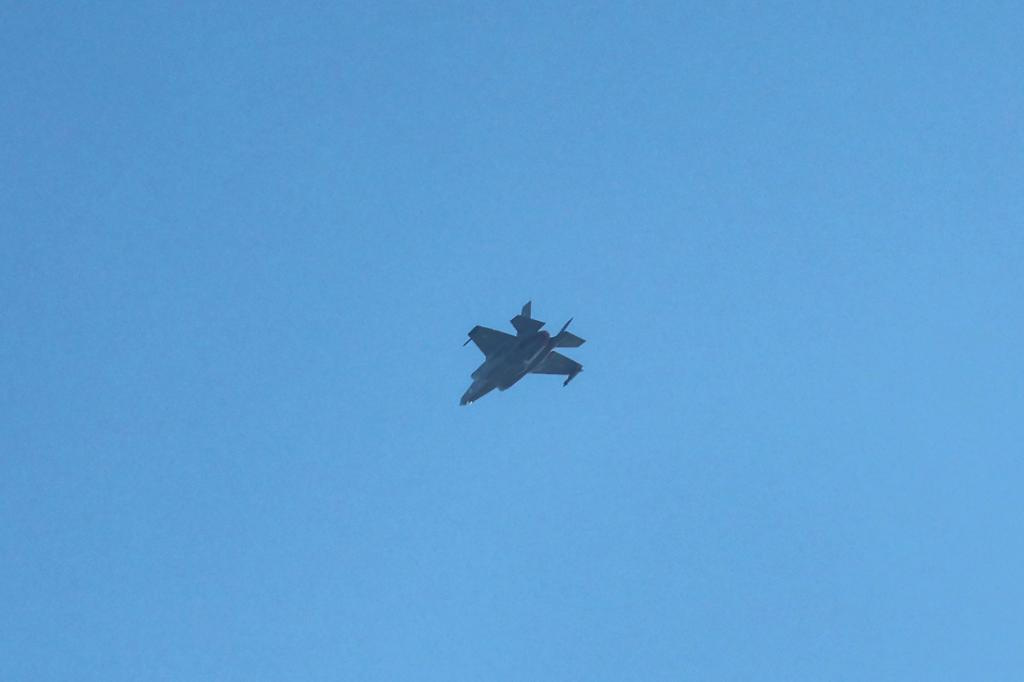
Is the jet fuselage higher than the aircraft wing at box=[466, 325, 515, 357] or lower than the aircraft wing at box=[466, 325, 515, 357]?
lower

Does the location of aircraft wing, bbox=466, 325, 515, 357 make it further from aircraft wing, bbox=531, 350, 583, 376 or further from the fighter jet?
aircraft wing, bbox=531, 350, 583, 376

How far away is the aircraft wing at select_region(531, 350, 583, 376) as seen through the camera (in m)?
80.3

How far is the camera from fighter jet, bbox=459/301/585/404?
75.8m

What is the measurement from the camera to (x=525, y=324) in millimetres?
75812

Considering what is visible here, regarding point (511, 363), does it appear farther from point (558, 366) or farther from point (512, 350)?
point (558, 366)

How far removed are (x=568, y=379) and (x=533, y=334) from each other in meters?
6.88

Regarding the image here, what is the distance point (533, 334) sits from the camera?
249 ft

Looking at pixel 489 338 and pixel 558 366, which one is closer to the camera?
pixel 489 338

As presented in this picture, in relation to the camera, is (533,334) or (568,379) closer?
(533,334)

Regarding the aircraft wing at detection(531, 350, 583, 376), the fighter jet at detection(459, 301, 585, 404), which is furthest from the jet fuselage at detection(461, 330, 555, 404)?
the aircraft wing at detection(531, 350, 583, 376)

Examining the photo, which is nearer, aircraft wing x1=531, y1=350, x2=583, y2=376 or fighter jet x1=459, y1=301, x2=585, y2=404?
fighter jet x1=459, y1=301, x2=585, y2=404

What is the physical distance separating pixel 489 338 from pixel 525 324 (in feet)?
9.36

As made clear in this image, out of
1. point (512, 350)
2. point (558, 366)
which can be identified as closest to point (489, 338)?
point (512, 350)

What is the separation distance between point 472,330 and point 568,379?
26.6 ft
